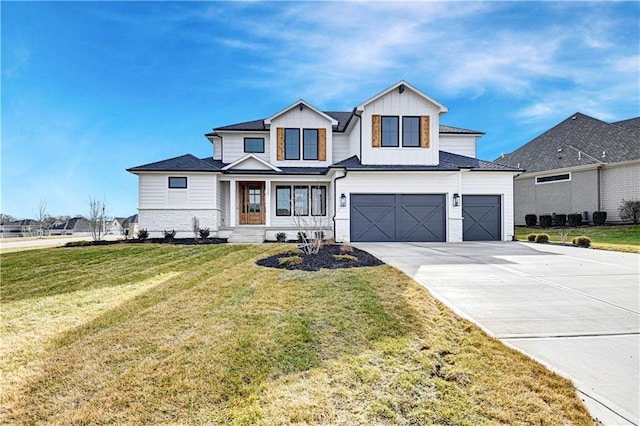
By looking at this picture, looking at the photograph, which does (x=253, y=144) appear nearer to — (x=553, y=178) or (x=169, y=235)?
(x=169, y=235)

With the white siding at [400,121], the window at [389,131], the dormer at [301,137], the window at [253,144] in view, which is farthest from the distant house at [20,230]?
the window at [389,131]

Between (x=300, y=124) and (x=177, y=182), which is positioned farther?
(x=300, y=124)

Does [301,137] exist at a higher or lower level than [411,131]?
higher

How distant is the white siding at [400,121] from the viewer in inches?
589

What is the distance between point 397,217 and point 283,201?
6.53 metres

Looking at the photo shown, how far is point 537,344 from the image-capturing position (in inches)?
150

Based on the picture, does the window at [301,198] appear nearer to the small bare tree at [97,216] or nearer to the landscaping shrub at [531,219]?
the small bare tree at [97,216]

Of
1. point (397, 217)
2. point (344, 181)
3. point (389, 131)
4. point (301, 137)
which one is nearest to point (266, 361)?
point (344, 181)

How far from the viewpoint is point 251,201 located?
17.8 meters

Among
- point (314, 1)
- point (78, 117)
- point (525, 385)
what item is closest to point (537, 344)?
point (525, 385)

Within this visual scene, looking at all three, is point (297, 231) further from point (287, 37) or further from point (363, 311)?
point (363, 311)

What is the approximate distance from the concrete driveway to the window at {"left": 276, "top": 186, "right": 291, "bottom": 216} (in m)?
9.49

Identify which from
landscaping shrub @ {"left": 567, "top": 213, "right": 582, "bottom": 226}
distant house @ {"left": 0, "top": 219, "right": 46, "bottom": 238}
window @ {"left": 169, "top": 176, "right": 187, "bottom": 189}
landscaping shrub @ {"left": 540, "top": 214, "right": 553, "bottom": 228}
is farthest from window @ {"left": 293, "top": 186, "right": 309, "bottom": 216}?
distant house @ {"left": 0, "top": 219, "right": 46, "bottom": 238}

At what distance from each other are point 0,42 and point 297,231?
40.0ft
